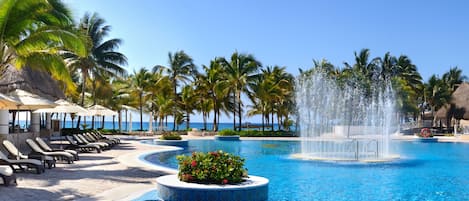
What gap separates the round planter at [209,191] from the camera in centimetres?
752

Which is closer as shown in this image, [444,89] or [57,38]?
[57,38]

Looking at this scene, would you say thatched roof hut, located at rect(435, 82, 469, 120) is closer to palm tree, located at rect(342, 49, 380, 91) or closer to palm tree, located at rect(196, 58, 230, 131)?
palm tree, located at rect(342, 49, 380, 91)

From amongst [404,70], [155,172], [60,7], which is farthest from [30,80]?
[404,70]

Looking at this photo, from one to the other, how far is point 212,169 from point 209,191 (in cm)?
51

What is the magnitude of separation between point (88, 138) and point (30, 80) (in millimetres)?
4951

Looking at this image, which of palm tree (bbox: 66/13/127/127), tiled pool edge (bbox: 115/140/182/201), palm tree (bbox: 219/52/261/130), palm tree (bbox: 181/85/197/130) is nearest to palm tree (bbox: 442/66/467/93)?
palm tree (bbox: 219/52/261/130)

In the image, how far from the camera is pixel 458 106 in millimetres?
47469

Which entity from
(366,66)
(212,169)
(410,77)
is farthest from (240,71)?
(212,169)

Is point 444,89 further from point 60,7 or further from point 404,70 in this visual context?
point 60,7

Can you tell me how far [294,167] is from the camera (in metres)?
15.0

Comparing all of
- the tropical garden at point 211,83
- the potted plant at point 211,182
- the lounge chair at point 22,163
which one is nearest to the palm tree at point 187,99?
the tropical garden at point 211,83

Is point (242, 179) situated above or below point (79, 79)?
below

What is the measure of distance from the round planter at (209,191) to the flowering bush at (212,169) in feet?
0.50

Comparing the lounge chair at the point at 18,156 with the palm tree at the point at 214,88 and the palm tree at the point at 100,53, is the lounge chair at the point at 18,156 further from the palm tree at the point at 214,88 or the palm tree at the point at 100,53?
the palm tree at the point at 214,88
